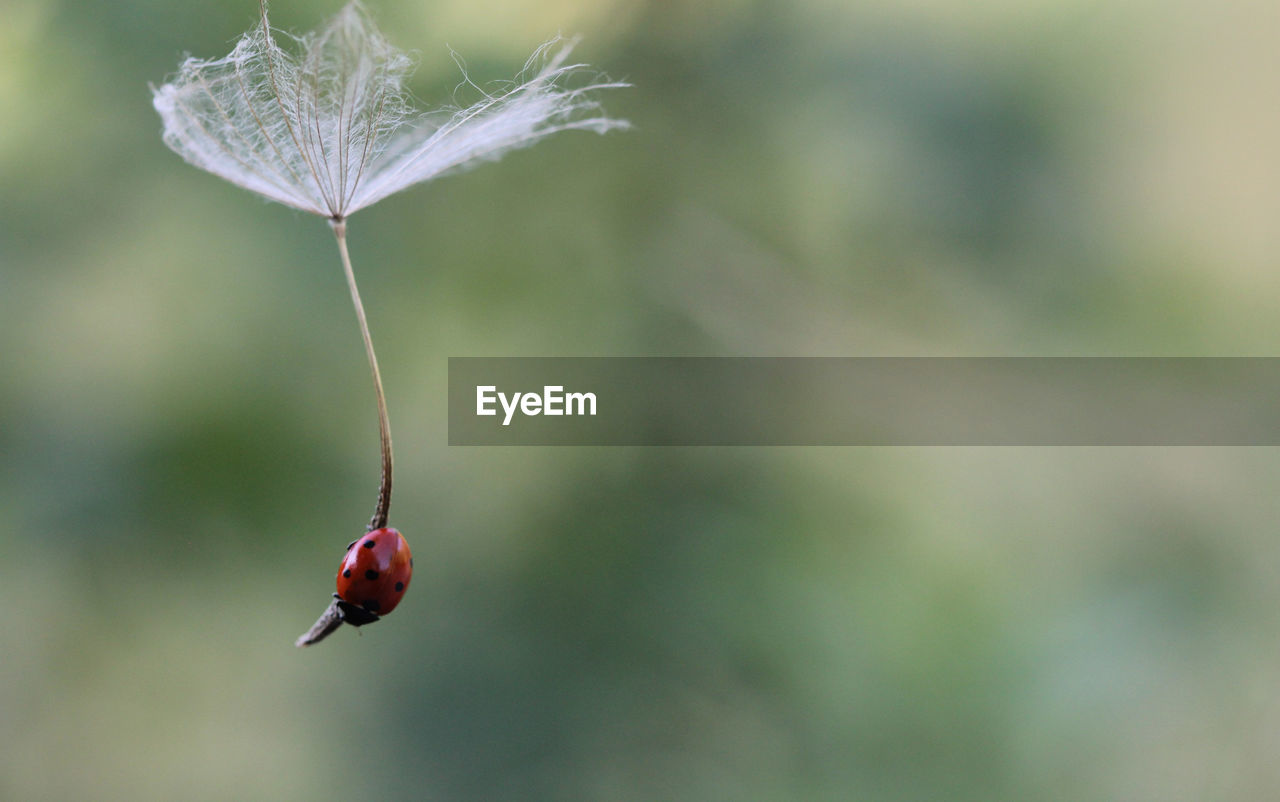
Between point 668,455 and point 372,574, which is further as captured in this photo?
point 668,455

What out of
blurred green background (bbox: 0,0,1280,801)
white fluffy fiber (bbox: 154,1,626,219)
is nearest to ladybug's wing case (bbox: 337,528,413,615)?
white fluffy fiber (bbox: 154,1,626,219)

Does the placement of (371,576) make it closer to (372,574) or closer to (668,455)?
(372,574)

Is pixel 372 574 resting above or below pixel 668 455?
below

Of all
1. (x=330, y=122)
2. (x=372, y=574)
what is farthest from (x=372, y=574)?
(x=330, y=122)

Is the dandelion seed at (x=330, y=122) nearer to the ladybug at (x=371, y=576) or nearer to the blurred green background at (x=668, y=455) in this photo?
the ladybug at (x=371, y=576)

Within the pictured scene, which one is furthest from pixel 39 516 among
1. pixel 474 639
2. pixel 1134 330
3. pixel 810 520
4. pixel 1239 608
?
pixel 1239 608

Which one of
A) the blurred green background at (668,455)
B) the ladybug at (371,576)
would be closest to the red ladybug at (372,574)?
the ladybug at (371,576)
